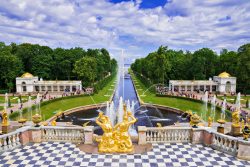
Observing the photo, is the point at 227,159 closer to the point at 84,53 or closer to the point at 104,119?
the point at 104,119

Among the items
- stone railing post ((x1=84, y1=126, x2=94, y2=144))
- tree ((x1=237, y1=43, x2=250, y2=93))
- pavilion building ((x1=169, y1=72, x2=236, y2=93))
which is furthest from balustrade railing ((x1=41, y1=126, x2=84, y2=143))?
tree ((x1=237, y1=43, x2=250, y2=93))

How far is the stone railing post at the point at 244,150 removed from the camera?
11.7 meters

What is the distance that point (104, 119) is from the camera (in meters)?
13.0

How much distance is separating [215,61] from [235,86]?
13.1 m

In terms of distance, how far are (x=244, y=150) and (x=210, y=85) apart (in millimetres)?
51894

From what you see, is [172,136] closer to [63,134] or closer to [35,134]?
[63,134]

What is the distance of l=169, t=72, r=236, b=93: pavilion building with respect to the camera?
5838 centimetres

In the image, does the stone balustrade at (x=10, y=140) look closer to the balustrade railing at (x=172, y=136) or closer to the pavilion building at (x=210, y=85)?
the balustrade railing at (x=172, y=136)

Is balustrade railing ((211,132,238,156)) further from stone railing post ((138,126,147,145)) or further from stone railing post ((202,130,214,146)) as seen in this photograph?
stone railing post ((138,126,147,145))

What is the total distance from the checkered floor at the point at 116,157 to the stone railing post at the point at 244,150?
32 centimetres

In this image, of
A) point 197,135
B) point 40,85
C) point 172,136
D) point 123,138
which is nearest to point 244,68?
point 197,135

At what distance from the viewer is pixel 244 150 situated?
11.8m

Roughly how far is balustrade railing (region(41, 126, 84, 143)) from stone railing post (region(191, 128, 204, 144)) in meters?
7.45

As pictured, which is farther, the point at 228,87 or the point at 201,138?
the point at 228,87
